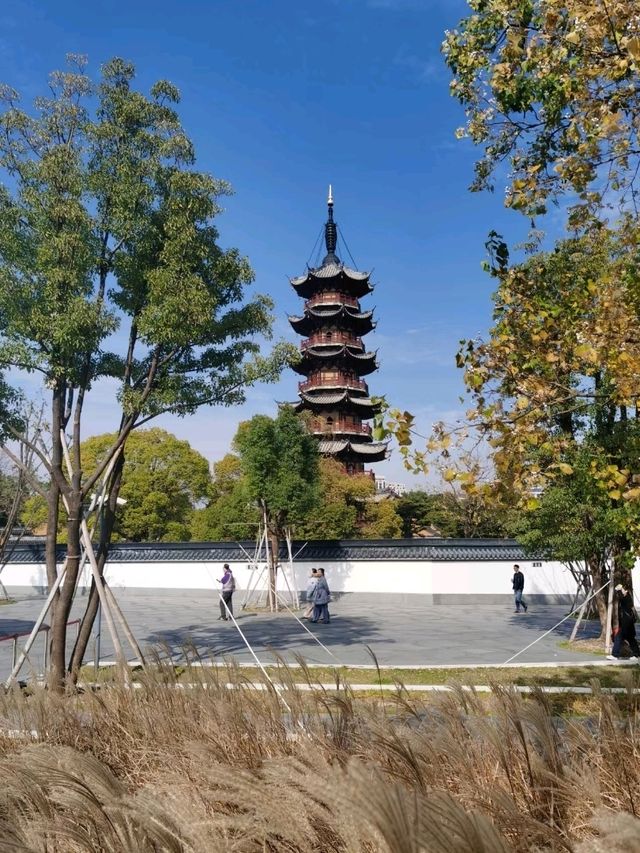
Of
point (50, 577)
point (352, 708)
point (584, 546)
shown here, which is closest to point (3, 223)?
point (50, 577)

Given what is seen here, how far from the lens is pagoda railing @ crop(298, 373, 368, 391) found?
4047 cm

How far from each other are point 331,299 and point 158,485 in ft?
50.9

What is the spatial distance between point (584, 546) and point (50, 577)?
9707mm

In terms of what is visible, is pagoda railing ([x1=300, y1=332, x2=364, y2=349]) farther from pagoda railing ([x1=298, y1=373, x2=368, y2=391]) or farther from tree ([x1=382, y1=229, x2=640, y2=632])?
tree ([x1=382, y1=229, x2=640, y2=632])

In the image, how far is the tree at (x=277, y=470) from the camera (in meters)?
21.1

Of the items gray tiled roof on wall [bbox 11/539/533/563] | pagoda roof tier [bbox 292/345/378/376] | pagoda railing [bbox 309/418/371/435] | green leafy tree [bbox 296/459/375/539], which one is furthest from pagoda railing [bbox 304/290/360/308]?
gray tiled roof on wall [bbox 11/539/533/563]

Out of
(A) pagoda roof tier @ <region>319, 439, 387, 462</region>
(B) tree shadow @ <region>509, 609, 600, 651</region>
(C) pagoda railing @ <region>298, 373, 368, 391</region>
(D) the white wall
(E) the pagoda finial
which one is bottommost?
(B) tree shadow @ <region>509, 609, 600, 651</region>

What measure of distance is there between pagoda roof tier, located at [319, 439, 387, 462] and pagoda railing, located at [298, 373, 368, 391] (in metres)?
3.36

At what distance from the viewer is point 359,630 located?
16609 millimetres

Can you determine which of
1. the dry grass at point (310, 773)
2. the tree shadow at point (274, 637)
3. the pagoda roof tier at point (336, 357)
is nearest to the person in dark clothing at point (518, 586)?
the tree shadow at point (274, 637)

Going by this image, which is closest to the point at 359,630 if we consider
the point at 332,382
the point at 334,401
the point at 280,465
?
the point at 280,465

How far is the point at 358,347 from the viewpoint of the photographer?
4131 cm

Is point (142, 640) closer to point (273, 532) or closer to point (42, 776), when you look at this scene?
point (273, 532)

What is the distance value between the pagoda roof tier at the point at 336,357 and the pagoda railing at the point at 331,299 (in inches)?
108
